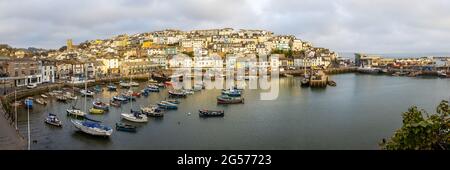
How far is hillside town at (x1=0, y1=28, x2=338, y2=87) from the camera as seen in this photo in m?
24.8

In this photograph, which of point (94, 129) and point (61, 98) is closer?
point (94, 129)

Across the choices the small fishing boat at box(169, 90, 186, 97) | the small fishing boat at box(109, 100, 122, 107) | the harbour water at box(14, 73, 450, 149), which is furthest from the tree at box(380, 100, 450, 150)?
the small fishing boat at box(169, 90, 186, 97)

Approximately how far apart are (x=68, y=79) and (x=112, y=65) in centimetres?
632

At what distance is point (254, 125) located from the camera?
1330 cm

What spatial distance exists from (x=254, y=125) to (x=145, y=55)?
2813 cm

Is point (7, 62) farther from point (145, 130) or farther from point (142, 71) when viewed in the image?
point (145, 130)

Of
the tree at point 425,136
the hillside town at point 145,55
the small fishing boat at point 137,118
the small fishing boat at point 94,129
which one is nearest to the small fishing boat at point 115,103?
the small fishing boat at point 137,118

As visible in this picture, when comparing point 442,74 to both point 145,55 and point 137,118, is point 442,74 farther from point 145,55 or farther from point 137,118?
point 137,118

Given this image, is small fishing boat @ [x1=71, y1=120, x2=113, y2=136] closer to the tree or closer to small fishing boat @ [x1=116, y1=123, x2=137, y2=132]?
small fishing boat @ [x1=116, y1=123, x2=137, y2=132]

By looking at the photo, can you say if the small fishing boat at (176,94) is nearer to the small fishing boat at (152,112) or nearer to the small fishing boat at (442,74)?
the small fishing boat at (152,112)

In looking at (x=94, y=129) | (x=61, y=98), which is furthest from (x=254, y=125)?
(x=61, y=98)

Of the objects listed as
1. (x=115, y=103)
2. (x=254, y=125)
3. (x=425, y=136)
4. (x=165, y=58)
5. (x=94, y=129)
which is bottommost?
(x=254, y=125)

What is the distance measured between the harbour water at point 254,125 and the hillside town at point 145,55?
6.22 metres
